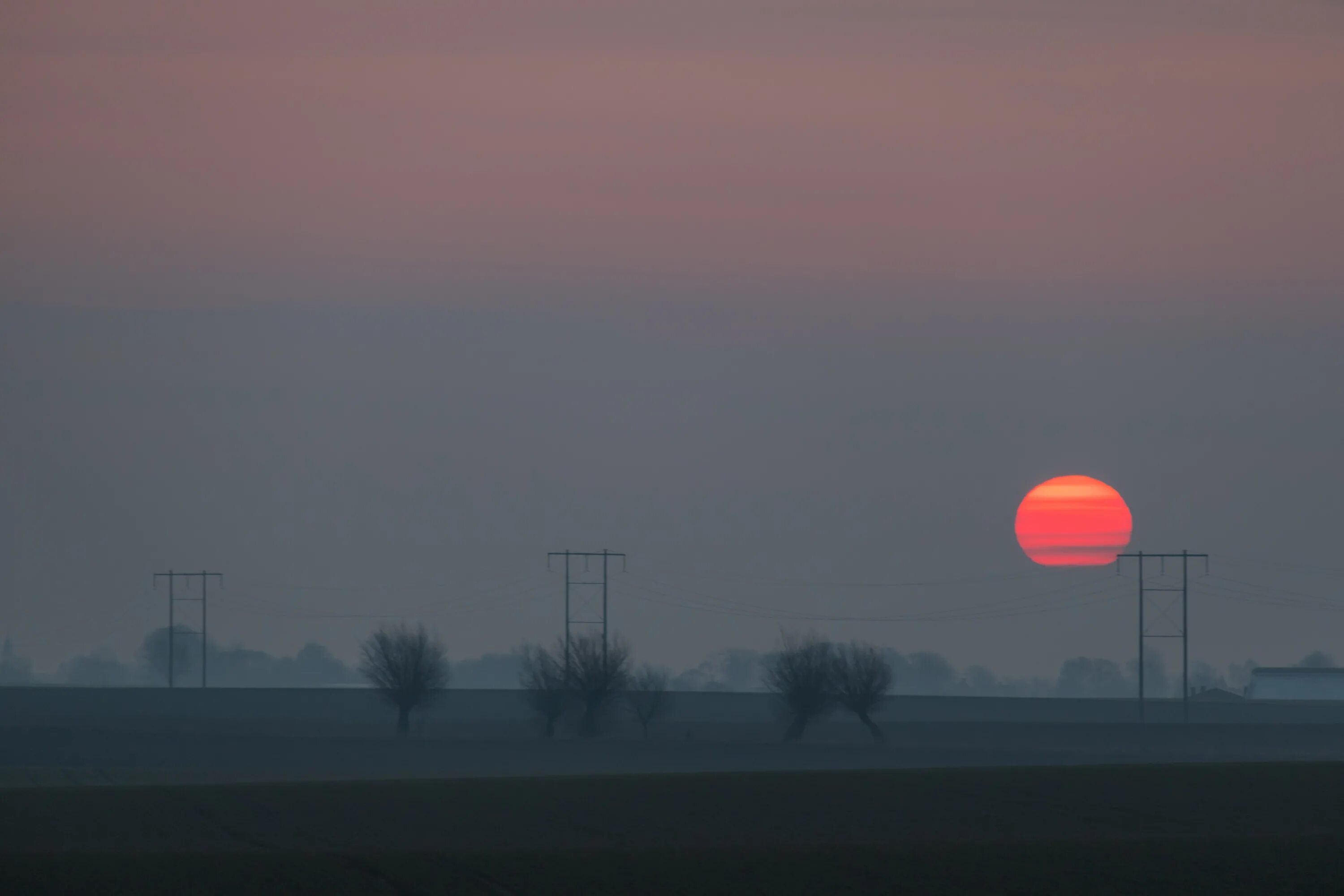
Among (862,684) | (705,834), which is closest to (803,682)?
(862,684)

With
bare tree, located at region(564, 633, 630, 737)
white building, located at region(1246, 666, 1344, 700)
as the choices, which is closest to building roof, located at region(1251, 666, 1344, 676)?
white building, located at region(1246, 666, 1344, 700)

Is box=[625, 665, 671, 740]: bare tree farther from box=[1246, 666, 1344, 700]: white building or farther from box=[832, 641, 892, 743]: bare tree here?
box=[1246, 666, 1344, 700]: white building

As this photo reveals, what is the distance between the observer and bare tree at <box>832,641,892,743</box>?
268 feet

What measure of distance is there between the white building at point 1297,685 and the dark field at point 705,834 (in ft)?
282

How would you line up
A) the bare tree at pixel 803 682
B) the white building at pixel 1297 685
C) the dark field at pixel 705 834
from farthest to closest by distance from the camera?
the white building at pixel 1297 685 < the bare tree at pixel 803 682 < the dark field at pixel 705 834

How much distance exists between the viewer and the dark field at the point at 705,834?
30.2 meters

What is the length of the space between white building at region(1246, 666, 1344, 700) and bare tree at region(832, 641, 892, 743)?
54837 mm

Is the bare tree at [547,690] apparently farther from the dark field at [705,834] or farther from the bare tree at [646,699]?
the dark field at [705,834]

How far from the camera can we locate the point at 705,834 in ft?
117

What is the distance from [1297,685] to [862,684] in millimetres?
61833

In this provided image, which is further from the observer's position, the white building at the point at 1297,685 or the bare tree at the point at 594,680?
the white building at the point at 1297,685

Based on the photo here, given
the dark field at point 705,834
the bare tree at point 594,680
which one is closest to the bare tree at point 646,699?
the bare tree at point 594,680

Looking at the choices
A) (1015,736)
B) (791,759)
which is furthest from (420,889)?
(1015,736)

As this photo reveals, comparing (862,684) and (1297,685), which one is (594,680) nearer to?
(862,684)
